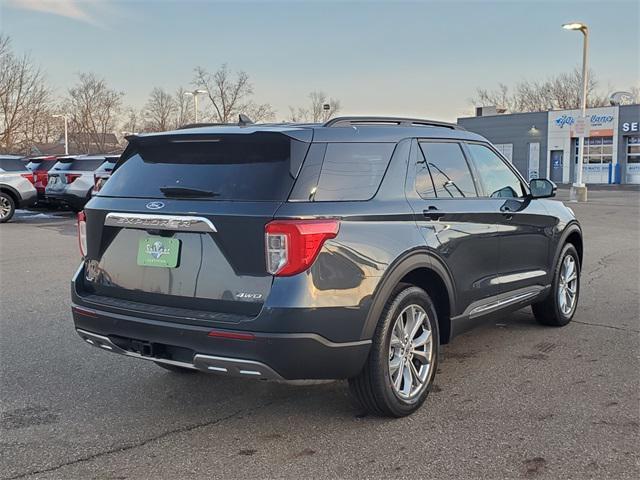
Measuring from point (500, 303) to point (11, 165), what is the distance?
15791 millimetres

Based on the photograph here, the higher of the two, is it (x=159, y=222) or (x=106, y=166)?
(x=106, y=166)

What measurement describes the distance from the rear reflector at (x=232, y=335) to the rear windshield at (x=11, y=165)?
1591cm

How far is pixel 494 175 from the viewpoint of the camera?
5.31 meters

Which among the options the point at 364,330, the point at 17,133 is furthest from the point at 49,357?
the point at 17,133

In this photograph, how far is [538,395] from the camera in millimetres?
4363

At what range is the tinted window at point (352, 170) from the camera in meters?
3.63

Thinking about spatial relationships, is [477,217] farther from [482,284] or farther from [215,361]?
[215,361]

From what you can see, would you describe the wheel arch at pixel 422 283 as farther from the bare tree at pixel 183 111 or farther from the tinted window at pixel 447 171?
the bare tree at pixel 183 111

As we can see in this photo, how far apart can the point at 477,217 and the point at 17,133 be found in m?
38.8

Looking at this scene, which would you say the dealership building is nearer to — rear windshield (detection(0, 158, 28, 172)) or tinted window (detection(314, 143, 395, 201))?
rear windshield (detection(0, 158, 28, 172))

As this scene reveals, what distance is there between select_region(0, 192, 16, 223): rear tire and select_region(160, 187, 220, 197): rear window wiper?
50.1ft

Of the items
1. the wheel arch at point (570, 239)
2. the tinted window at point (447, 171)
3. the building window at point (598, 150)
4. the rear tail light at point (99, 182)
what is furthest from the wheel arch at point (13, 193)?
the building window at point (598, 150)

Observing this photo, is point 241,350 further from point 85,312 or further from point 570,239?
point 570,239

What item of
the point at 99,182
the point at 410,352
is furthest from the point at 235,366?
the point at 99,182
